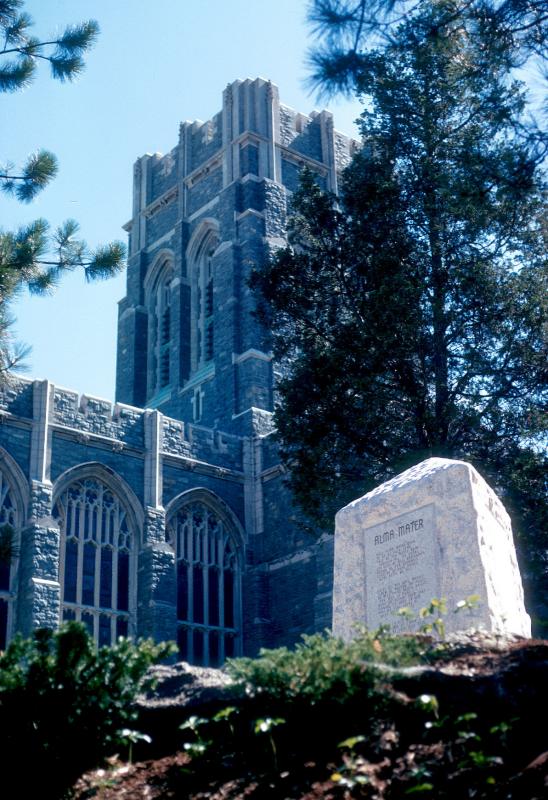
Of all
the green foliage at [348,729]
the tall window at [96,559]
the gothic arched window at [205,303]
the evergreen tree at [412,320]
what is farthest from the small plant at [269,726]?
the gothic arched window at [205,303]

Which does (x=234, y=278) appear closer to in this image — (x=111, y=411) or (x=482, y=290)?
(x=111, y=411)

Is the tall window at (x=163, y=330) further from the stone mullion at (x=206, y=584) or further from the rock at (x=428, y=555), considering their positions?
the rock at (x=428, y=555)

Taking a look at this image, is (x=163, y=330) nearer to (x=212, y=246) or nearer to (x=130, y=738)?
(x=212, y=246)

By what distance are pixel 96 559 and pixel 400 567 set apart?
13975mm

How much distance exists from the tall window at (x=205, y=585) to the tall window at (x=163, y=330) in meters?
8.80

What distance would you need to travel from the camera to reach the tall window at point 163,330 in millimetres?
33625

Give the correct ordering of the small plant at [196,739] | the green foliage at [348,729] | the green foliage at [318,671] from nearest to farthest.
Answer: the green foliage at [348,729]
the green foliage at [318,671]
the small plant at [196,739]

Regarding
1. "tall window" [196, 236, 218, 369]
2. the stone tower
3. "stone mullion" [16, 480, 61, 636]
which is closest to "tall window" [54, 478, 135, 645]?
"stone mullion" [16, 480, 61, 636]

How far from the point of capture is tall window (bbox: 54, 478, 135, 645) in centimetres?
2220

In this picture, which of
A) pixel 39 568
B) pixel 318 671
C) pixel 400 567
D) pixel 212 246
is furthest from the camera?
pixel 212 246

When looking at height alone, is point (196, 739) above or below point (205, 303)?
below

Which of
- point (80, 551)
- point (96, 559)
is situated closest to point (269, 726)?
point (80, 551)

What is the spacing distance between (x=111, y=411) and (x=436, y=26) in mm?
15791

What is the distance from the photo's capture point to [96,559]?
22.8 metres
